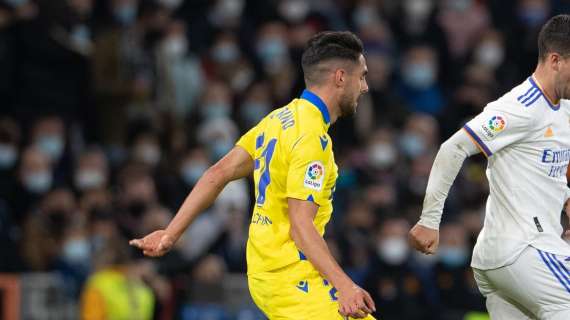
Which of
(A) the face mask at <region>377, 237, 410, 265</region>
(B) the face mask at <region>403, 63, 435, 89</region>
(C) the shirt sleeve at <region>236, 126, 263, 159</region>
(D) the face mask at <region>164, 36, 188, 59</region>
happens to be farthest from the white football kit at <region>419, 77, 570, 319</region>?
(B) the face mask at <region>403, 63, 435, 89</region>

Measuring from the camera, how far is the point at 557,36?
6.28 metres

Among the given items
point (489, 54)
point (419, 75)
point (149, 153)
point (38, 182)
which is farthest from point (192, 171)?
point (489, 54)

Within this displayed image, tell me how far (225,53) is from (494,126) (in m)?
8.95

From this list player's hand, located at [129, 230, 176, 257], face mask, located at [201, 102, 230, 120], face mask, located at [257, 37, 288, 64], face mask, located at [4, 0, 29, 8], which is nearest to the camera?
player's hand, located at [129, 230, 176, 257]

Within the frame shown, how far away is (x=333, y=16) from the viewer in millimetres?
16109

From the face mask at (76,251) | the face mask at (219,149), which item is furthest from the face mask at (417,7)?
the face mask at (76,251)

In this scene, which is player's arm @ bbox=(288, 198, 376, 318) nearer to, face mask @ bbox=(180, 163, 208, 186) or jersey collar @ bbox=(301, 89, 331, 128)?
jersey collar @ bbox=(301, 89, 331, 128)

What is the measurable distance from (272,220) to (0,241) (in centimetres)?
605

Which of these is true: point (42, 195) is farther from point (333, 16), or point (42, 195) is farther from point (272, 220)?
point (272, 220)

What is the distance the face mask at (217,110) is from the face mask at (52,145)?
1.78 metres

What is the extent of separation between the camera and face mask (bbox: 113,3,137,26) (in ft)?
48.8

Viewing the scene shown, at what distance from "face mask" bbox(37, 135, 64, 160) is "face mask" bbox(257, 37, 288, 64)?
292cm

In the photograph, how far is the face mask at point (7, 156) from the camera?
12773mm

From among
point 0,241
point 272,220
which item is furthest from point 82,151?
point 272,220
